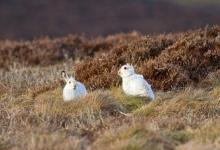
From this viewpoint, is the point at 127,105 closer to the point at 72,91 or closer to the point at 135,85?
the point at 135,85

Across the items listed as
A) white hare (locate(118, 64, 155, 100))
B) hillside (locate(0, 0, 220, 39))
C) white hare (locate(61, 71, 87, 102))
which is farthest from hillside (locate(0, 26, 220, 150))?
hillside (locate(0, 0, 220, 39))

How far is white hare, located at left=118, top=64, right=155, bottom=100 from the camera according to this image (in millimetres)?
9883

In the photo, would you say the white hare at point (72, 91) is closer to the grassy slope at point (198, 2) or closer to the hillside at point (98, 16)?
the hillside at point (98, 16)

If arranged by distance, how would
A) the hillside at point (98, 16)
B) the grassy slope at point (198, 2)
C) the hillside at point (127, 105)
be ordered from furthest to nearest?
the grassy slope at point (198, 2), the hillside at point (98, 16), the hillside at point (127, 105)

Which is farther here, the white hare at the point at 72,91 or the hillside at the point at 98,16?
the hillside at the point at 98,16

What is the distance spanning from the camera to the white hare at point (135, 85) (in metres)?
9.88

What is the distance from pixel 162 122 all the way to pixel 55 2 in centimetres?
3236

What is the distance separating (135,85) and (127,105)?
0.31 m

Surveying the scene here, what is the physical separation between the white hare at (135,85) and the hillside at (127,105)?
0.33ft

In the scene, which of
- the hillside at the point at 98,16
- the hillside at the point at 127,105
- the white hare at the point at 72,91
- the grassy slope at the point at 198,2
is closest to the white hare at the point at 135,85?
the hillside at the point at 127,105

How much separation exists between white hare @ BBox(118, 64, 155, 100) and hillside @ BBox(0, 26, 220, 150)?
0.10 metres

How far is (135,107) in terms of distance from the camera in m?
9.74

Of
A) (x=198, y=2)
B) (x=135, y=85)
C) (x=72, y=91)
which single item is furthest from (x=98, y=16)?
(x=72, y=91)

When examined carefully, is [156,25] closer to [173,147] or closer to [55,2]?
[55,2]
